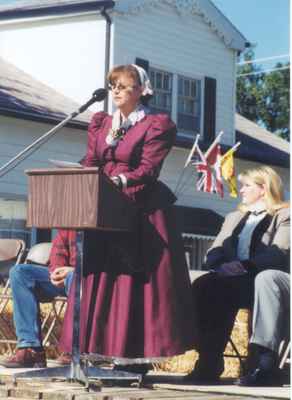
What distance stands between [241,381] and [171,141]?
1394 millimetres

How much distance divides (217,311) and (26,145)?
1353 cm

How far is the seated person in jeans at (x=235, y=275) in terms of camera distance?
22.0 feet

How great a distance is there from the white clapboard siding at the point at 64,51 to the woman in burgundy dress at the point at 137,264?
1476cm

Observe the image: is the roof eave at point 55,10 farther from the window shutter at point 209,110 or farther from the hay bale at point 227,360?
the hay bale at point 227,360

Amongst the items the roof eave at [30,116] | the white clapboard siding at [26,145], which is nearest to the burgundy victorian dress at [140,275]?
the roof eave at [30,116]

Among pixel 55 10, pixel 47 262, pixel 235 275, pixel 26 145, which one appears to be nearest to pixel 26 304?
pixel 47 262

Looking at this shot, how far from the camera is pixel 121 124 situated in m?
6.39

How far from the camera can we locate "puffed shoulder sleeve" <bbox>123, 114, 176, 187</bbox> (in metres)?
6.18

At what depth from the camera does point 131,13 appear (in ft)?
71.9

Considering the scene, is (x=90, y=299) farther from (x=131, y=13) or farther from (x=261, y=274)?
(x=131, y=13)

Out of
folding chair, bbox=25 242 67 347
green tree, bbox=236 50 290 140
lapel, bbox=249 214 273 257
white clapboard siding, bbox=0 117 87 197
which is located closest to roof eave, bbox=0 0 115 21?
white clapboard siding, bbox=0 117 87 197

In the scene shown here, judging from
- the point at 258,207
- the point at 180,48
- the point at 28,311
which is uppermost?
the point at 180,48

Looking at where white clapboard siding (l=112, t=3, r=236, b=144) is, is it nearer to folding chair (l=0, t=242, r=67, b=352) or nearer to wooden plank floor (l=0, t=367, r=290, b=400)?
folding chair (l=0, t=242, r=67, b=352)

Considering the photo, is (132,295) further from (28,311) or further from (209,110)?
(209,110)
